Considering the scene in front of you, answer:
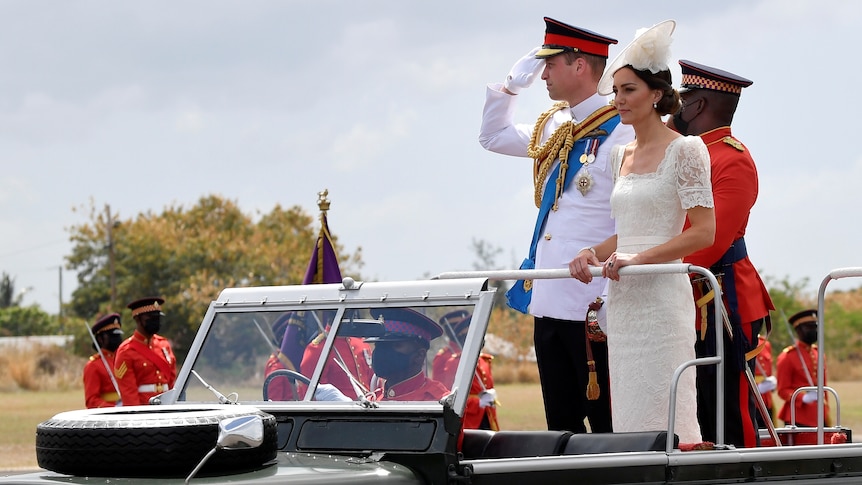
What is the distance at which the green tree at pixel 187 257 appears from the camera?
129 feet

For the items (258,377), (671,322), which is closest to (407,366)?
(258,377)

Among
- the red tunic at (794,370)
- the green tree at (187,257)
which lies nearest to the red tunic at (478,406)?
the red tunic at (794,370)

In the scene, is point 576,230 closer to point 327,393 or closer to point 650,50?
point 650,50

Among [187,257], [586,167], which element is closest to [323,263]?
[586,167]

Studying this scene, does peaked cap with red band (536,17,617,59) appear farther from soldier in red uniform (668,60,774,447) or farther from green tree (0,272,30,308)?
green tree (0,272,30,308)

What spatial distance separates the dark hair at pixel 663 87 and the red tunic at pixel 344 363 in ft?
4.99

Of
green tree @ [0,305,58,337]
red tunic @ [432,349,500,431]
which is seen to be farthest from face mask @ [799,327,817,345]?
green tree @ [0,305,58,337]

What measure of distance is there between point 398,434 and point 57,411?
24.4 meters

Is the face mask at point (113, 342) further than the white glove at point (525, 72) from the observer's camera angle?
Yes

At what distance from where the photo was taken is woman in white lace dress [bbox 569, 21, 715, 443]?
533cm

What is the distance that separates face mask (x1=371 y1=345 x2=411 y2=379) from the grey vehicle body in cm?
10

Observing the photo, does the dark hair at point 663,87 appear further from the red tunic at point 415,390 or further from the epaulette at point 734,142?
the red tunic at point 415,390

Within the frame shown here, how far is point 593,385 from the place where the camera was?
228 inches

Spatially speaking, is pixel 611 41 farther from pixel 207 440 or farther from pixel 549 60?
pixel 207 440
